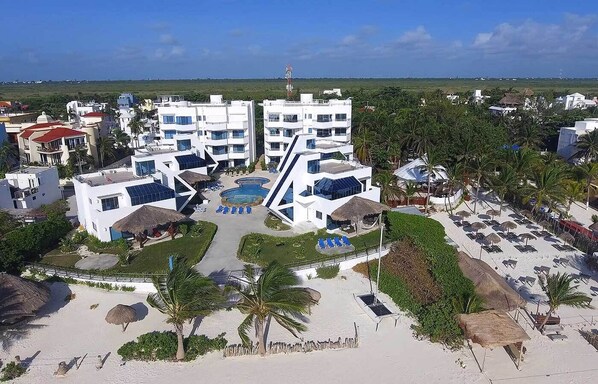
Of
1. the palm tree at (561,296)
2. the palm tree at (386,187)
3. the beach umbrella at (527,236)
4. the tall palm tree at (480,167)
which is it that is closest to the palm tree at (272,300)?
the palm tree at (561,296)

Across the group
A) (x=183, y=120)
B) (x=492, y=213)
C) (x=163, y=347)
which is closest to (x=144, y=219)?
(x=163, y=347)

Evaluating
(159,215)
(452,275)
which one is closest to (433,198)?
(452,275)

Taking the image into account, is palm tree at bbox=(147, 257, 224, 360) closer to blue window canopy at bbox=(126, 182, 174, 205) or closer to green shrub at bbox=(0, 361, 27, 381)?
green shrub at bbox=(0, 361, 27, 381)

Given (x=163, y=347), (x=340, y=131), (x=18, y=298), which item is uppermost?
(x=340, y=131)

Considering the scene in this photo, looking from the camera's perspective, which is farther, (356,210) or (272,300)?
(356,210)

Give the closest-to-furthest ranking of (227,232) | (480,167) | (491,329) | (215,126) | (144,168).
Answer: (491,329)
(227,232)
(144,168)
(480,167)
(215,126)

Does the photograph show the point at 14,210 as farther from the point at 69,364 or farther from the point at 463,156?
the point at 463,156

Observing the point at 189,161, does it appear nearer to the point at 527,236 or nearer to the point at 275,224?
the point at 275,224

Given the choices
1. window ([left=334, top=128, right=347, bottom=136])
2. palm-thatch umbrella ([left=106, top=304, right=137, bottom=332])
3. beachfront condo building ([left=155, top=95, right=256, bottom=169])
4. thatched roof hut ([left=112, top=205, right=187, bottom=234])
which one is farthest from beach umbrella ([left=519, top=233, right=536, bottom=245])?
beachfront condo building ([left=155, top=95, right=256, bottom=169])
